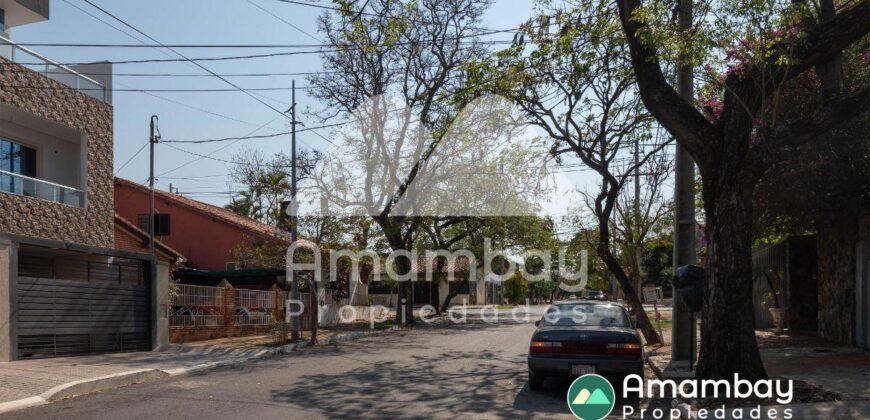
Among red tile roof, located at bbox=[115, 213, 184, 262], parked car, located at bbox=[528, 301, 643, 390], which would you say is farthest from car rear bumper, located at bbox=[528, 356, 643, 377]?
red tile roof, located at bbox=[115, 213, 184, 262]

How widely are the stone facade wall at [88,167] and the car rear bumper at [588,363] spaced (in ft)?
43.0

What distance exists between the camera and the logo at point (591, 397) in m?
9.86

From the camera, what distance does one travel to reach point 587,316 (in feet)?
39.8

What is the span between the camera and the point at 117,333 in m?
18.2

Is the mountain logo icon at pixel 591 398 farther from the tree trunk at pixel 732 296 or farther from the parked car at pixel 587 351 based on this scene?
the tree trunk at pixel 732 296

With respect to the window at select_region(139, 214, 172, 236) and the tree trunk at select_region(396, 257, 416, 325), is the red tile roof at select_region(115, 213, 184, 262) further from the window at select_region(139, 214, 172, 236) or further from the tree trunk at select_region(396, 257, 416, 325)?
the tree trunk at select_region(396, 257, 416, 325)

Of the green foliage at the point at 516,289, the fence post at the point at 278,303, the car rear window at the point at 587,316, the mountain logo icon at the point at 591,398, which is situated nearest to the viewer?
the mountain logo icon at the point at 591,398

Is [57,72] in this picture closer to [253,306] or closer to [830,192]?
[253,306]

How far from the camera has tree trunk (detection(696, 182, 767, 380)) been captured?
10.8 metres

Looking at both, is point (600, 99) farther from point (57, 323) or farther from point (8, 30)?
point (8, 30)

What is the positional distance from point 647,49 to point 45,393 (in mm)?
10574

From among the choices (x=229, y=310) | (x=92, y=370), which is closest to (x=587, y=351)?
(x=92, y=370)

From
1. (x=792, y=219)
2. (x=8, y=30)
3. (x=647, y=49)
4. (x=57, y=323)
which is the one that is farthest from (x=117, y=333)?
(x=792, y=219)

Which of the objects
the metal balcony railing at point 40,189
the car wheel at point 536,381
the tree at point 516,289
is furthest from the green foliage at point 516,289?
the car wheel at point 536,381
